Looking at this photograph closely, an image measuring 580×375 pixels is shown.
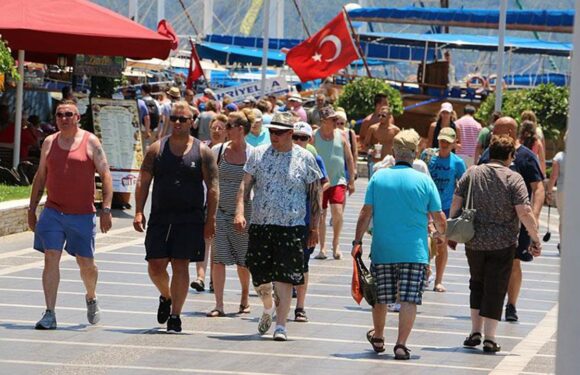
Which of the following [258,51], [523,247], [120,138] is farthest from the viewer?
[258,51]

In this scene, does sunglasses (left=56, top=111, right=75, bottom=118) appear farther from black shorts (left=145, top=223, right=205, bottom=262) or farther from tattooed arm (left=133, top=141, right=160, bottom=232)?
black shorts (left=145, top=223, right=205, bottom=262)

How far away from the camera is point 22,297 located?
13.3m

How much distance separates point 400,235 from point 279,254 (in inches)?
46.4

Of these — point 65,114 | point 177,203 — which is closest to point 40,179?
point 65,114

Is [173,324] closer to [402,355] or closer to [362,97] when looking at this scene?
[402,355]

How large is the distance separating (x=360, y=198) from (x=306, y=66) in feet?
31.2

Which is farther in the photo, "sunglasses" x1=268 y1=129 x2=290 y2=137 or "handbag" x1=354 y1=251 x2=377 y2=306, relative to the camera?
"sunglasses" x1=268 y1=129 x2=290 y2=137

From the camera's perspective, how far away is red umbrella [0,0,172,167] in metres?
21.1

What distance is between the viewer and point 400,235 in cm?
1101

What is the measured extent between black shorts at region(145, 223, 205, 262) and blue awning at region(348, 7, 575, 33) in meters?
36.6

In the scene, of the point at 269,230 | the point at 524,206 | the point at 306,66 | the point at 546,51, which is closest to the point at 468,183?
the point at 524,206

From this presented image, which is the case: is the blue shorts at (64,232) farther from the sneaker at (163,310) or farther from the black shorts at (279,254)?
the black shorts at (279,254)

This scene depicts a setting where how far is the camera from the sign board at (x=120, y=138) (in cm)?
2194

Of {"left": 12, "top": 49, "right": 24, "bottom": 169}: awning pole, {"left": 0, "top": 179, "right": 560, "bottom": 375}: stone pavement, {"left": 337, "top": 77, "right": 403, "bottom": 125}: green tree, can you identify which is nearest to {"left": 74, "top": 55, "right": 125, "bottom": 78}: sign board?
{"left": 12, "top": 49, "right": 24, "bottom": 169}: awning pole
